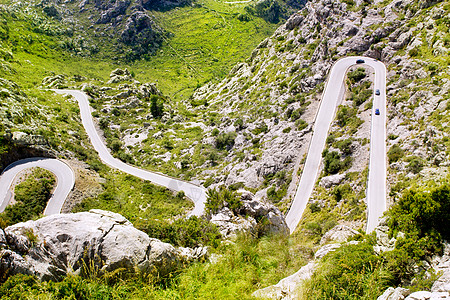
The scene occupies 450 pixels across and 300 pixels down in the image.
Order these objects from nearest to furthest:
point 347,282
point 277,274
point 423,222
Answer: point 347,282
point 277,274
point 423,222

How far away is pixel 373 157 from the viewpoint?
3600cm

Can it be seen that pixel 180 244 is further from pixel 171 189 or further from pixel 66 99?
pixel 66 99

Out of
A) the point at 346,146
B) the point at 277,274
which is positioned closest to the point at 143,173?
the point at 346,146

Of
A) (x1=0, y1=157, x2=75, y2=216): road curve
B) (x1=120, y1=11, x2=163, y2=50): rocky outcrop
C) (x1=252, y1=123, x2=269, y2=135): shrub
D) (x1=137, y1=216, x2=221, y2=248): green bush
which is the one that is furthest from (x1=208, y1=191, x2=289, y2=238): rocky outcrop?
(x1=120, y1=11, x2=163, y2=50): rocky outcrop

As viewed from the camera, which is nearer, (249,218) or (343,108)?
(249,218)

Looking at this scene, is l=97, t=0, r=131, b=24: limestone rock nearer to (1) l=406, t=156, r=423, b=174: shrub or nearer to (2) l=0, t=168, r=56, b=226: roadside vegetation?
(2) l=0, t=168, r=56, b=226: roadside vegetation

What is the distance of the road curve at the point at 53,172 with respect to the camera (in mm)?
30883

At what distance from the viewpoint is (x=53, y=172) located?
120ft

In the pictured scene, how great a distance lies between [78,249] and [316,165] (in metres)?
39.4

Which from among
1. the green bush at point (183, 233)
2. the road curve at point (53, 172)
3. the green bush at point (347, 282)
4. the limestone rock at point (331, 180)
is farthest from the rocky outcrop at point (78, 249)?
the limestone rock at point (331, 180)

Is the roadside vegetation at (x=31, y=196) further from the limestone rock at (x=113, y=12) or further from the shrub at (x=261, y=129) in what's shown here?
the limestone rock at (x=113, y=12)

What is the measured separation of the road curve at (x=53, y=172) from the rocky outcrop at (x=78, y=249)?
26130mm

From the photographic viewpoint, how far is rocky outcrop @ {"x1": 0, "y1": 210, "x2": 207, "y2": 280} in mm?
8266

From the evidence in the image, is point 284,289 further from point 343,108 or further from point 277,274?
point 343,108
